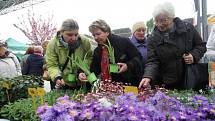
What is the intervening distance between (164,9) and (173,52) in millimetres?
385

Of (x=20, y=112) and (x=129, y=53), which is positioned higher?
(x=129, y=53)

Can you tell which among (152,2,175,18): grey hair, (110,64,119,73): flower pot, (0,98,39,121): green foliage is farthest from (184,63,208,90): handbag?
(0,98,39,121): green foliage

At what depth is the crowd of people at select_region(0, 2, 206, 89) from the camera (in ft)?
9.38

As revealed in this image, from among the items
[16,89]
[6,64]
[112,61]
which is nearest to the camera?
[112,61]

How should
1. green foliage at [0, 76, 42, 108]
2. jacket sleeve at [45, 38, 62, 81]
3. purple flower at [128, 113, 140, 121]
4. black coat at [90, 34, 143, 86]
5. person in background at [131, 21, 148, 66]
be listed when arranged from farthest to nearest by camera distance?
person in background at [131, 21, 148, 66]
green foliage at [0, 76, 42, 108]
jacket sleeve at [45, 38, 62, 81]
black coat at [90, 34, 143, 86]
purple flower at [128, 113, 140, 121]

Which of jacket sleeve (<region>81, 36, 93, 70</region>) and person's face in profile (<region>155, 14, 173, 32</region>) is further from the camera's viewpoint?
jacket sleeve (<region>81, 36, 93, 70</region>)

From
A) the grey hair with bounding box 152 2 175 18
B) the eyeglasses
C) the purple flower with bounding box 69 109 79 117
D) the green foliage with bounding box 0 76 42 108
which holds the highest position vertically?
the grey hair with bounding box 152 2 175 18

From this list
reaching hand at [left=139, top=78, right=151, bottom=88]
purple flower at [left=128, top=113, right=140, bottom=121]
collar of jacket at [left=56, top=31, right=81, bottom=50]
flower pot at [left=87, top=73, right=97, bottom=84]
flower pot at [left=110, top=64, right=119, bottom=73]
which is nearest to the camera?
purple flower at [left=128, top=113, right=140, bottom=121]

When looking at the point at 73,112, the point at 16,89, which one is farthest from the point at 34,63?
the point at 73,112

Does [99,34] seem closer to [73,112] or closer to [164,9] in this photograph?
[164,9]

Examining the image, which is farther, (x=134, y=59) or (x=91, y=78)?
(x=134, y=59)

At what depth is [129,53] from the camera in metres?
3.11

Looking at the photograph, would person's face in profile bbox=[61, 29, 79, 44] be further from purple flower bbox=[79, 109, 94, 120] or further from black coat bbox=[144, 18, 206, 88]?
purple flower bbox=[79, 109, 94, 120]

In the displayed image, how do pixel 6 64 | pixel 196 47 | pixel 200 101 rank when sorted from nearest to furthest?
pixel 200 101
pixel 196 47
pixel 6 64
